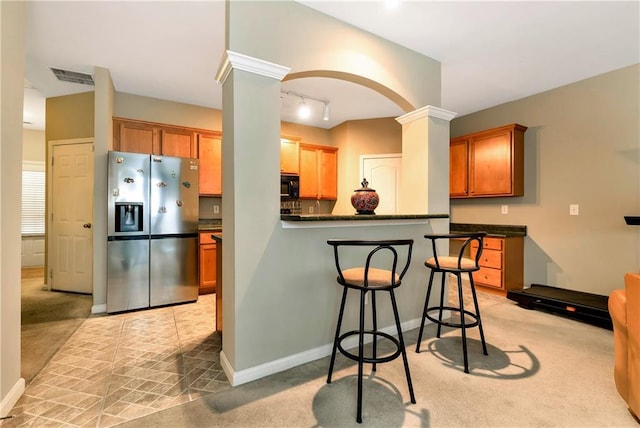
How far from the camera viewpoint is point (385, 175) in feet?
16.8

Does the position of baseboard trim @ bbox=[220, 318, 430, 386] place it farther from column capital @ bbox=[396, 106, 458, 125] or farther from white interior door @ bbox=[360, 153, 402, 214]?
white interior door @ bbox=[360, 153, 402, 214]

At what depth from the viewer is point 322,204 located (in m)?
5.55

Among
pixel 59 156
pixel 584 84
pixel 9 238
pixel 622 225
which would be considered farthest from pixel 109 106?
pixel 622 225

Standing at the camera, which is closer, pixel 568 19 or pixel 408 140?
pixel 568 19

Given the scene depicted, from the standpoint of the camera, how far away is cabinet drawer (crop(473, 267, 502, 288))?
3.81 metres

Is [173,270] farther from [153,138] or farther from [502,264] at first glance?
[502,264]

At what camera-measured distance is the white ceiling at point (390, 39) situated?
7.61ft

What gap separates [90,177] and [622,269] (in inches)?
262

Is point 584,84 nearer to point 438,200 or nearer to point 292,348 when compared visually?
point 438,200

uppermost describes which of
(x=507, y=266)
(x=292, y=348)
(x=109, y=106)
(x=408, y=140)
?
(x=109, y=106)

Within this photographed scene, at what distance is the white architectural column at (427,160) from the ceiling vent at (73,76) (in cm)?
373

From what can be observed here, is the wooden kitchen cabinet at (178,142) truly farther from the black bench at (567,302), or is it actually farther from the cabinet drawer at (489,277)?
the black bench at (567,302)

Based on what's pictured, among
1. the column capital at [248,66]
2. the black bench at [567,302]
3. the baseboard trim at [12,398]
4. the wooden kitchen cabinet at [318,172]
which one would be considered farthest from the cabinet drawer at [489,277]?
the baseboard trim at [12,398]

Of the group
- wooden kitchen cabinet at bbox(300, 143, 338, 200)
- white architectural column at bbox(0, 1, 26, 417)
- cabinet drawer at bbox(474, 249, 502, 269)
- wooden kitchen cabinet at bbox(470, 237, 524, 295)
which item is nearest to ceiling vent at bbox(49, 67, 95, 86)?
white architectural column at bbox(0, 1, 26, 417)
